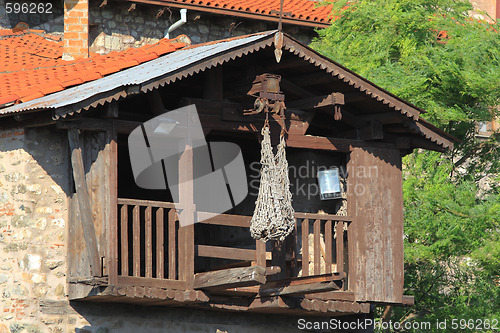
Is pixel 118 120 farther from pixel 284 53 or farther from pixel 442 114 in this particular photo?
pixel 442 114

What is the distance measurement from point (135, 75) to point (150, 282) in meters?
2.14

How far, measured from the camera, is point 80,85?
1284cm

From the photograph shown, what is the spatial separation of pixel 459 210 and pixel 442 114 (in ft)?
4.49

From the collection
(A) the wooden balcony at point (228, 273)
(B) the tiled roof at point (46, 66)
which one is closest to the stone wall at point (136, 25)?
(B) the tiled roof at point (46, 66)

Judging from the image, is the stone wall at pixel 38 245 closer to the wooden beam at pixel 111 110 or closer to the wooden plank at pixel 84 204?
the wooden plank at pixel 84 204

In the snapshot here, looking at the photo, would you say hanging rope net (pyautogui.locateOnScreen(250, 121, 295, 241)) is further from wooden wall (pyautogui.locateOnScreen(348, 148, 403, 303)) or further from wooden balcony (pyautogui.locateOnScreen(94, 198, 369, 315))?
wooden wall (pyautogui.locateOnScreen(348, 148, 403, 303))

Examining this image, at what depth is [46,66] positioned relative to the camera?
14414 mm

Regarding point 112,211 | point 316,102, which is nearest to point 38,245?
point 112,211

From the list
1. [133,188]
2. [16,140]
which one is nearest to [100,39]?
[133,188]

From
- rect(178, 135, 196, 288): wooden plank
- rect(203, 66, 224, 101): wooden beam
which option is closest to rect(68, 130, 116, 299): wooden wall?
rect(178, 135, 196, 288): wooden plank

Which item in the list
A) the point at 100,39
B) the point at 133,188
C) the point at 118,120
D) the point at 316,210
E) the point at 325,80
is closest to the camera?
the point at 118,120

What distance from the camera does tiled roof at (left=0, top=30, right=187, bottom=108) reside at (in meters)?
12.8

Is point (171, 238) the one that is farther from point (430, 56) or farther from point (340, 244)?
point (430, 56)

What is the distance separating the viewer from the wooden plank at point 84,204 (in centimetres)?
1187
